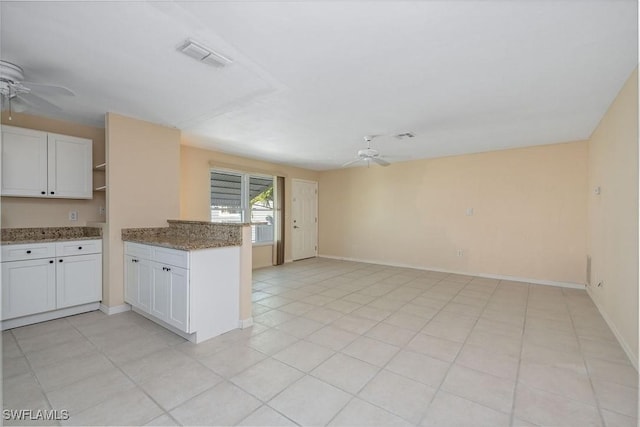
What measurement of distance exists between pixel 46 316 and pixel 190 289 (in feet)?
6.55

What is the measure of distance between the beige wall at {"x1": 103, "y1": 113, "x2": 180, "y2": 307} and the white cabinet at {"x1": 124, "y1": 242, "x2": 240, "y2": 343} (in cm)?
42

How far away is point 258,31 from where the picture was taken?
6.14 ft

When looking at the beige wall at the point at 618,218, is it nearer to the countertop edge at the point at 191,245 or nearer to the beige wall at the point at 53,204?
the countertop edge at the point at 191,245

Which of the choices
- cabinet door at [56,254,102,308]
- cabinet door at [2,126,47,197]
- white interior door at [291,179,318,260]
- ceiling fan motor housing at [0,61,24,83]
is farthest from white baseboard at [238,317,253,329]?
white interior door at [291,179,318,260]

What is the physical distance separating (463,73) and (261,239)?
5184mm

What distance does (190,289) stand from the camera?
8.48 feet

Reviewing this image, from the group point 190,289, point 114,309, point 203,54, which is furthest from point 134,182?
point 203,54

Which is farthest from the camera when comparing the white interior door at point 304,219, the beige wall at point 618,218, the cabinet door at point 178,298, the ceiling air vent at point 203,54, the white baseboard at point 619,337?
the white interior door at point 304,219

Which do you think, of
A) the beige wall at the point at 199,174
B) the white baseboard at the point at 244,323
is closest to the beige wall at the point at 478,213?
the beige wall at the point at 199,174

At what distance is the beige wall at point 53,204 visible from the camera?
3.25m

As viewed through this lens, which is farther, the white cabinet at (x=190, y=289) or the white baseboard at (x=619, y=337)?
the white cabinet at (x=190, y=289)

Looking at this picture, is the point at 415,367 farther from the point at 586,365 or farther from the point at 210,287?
the point at 210,287

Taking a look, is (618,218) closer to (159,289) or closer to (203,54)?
(203,54)

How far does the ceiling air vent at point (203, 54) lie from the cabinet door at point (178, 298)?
1.84 m
